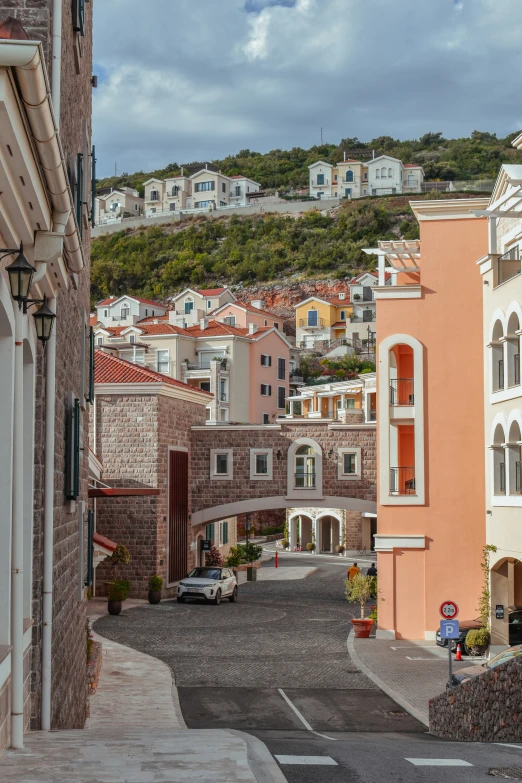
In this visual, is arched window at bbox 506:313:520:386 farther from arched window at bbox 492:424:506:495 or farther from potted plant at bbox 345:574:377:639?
potted plant at bbox 345:574:377:639

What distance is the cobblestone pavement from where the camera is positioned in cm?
2220

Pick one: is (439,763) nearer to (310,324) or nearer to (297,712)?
(297,712)

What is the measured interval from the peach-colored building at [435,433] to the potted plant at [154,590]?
33.6 feet

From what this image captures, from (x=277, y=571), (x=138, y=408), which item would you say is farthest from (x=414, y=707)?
(x=277, y=571)

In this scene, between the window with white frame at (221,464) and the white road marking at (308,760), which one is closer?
the white road marking at (308,760)

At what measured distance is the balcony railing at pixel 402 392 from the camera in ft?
97.3

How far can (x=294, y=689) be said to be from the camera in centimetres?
2091

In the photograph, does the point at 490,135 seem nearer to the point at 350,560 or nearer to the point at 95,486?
the point at 350,560

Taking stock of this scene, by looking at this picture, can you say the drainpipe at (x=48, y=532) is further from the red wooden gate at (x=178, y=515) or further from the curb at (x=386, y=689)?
the red wooden gate at (x=178, y=515)

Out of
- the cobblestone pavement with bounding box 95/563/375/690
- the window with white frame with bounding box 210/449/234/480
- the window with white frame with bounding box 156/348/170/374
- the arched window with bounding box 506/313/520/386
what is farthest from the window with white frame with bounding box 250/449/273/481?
the window with white frame with bounding box 156/348/170/374

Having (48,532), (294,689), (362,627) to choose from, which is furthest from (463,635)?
(48,532)

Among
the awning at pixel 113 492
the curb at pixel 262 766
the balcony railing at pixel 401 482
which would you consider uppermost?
the balcony railing at pixel 401 482

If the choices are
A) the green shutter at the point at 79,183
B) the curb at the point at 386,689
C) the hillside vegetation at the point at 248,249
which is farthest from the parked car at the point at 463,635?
the hillside vegetation at the point at 248,249

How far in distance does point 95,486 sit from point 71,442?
22040mm
